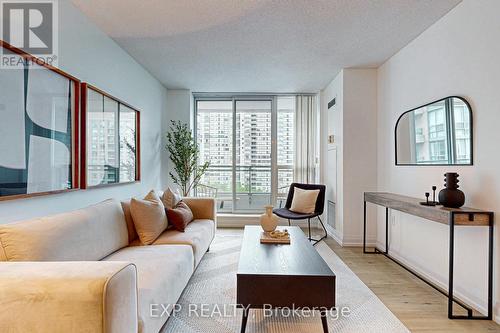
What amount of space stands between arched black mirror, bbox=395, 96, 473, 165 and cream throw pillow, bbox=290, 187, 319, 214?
1.39 meters

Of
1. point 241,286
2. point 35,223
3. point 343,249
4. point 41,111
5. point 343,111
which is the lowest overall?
point 343,249

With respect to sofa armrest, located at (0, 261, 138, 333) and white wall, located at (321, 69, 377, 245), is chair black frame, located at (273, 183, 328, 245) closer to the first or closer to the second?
white wall, located at (321, 69, 377, 245)

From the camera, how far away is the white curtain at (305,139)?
555 centimetres

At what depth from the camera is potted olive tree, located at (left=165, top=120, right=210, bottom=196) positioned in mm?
4961

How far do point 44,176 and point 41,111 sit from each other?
0.46 m

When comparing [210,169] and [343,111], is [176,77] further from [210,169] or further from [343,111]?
[343,111]

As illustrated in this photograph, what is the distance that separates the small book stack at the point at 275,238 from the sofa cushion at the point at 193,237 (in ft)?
2.06

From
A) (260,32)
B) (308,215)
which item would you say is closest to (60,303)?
(260,32)

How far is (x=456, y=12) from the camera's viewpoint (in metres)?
2.56

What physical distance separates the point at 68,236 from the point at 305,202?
3387 mm

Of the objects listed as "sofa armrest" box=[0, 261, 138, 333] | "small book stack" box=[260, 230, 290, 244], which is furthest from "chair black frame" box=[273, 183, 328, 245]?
"sofa armrest" box=[0, 261, 138, 333]

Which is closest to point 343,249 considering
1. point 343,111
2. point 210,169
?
point 343,111

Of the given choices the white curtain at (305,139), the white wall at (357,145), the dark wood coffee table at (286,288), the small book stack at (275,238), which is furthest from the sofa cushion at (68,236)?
the white curtain at (305,139)

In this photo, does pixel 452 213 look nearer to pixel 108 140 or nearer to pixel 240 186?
pixel 108 140
